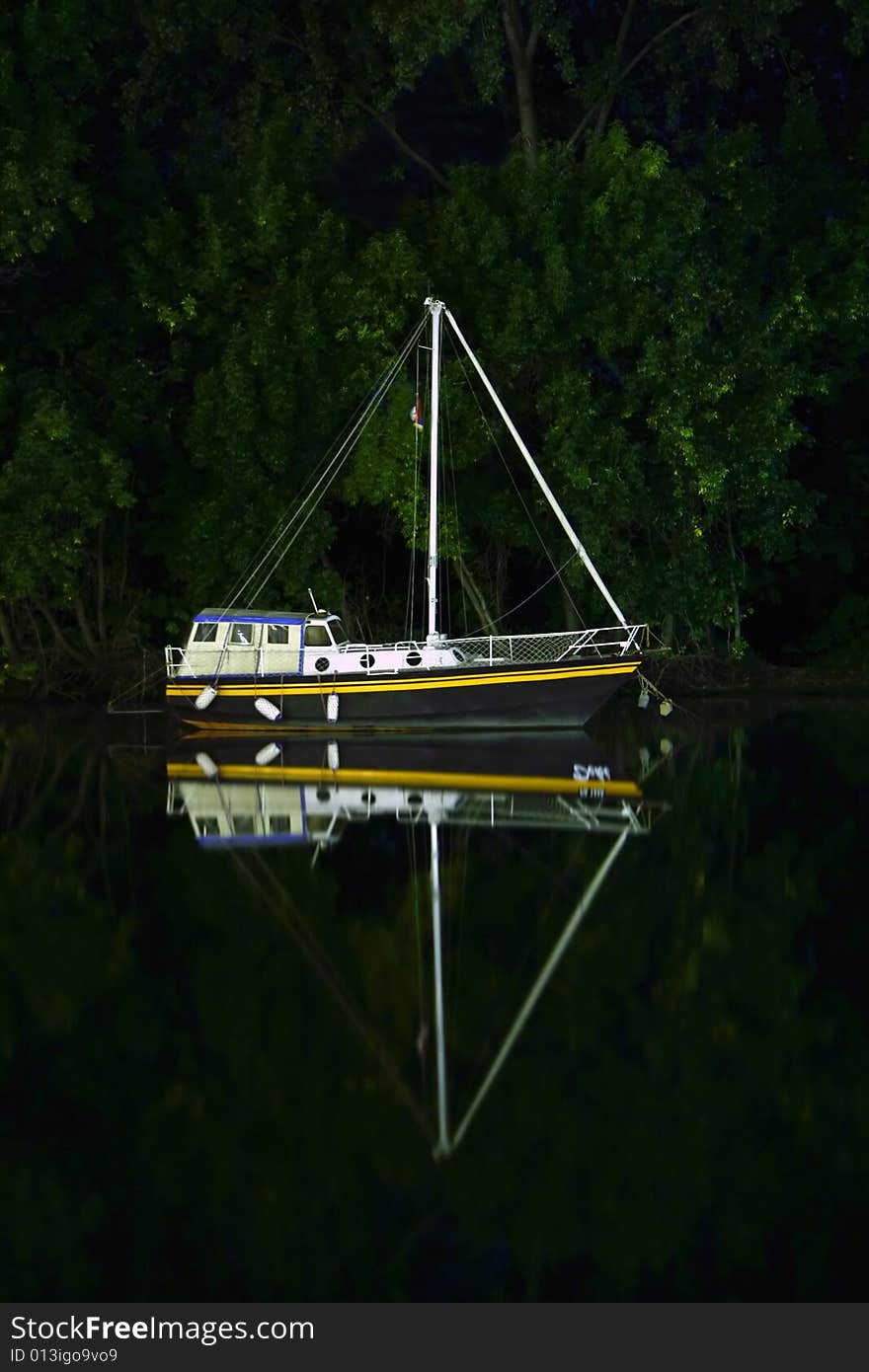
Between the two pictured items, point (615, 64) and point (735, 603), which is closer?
point (615, 64)

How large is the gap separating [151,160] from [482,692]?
578 inches

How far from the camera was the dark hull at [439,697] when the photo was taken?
30875 millimetres

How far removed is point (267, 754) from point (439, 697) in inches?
121

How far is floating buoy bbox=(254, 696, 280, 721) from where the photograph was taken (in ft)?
103

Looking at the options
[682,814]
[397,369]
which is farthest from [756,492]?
[682,814]

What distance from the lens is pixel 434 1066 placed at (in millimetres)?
10883

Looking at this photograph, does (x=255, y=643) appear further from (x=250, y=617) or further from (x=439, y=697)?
(x=439, y=697)

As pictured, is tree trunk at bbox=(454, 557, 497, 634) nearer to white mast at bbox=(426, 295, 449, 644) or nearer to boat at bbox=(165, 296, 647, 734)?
boat at bbox=(165, 296, 647, 734)

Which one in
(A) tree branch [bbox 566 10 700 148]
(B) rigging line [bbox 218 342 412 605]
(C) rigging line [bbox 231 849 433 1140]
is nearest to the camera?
(C) rigging line [bbox 231 849 433 1140]

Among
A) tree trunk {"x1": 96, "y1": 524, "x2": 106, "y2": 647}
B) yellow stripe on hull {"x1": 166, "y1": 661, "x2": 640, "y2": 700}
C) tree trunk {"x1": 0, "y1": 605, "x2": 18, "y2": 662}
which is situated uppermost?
tree trunk {"x1": 96, "y1": 524, "x2": 106, "y2": 647}

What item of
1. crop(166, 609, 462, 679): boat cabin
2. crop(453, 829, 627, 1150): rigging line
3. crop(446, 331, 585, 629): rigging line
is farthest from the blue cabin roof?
crop(453, 829, 627, 1150): rigging line

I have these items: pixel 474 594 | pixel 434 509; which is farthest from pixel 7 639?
pixel 434 509

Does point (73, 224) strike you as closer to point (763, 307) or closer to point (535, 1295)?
point (763, 307)

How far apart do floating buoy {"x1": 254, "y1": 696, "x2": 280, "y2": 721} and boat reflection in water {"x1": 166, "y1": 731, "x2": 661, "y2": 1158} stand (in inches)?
17.7
